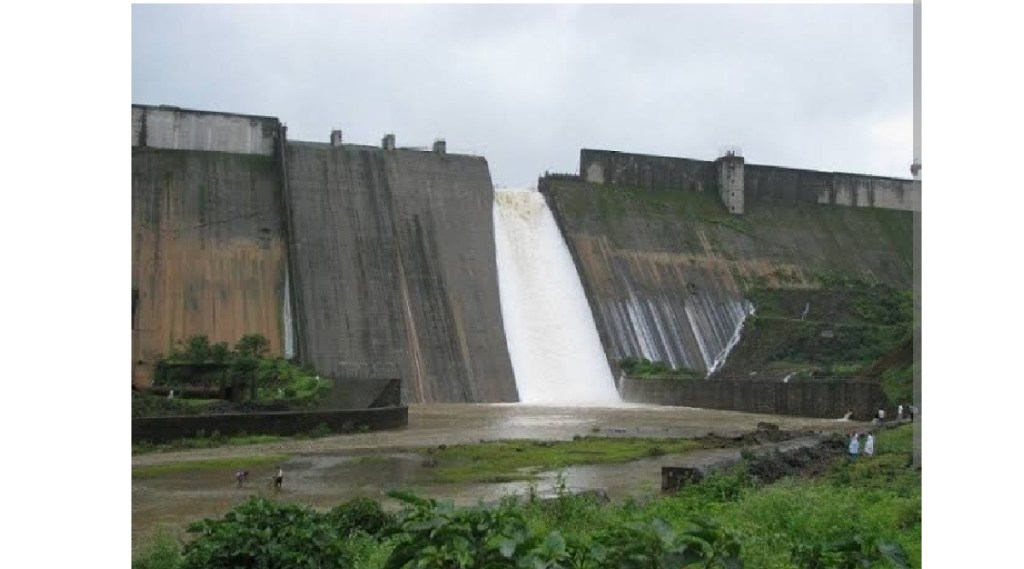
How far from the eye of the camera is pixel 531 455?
55.8 feet

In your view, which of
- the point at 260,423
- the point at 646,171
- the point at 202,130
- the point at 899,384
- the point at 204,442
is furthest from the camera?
the point at 646,171

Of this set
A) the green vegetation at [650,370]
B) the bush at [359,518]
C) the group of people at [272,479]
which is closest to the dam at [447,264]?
the green vegetation at [650,370]

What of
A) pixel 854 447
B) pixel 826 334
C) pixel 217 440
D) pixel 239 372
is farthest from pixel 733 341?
pixel 854 447

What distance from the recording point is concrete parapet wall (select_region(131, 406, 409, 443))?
1823 cm

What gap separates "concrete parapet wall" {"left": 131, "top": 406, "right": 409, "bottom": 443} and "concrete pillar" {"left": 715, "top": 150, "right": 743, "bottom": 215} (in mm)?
27341

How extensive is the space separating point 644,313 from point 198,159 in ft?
52.7

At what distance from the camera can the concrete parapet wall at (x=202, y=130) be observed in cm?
3772

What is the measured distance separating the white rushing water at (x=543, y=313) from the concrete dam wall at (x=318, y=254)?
80 centimetres

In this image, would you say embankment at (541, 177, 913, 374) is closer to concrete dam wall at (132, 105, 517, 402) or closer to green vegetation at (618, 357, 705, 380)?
green vegetation at (618, 357, 705, 380)

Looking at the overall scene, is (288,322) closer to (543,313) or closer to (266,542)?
(543,313)

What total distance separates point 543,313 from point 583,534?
31.5 metres
